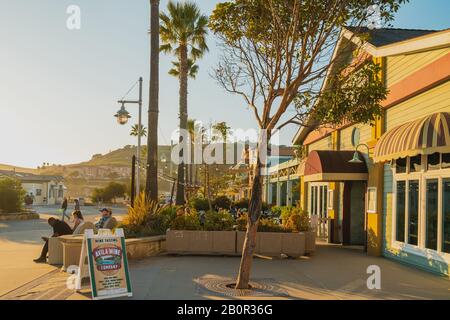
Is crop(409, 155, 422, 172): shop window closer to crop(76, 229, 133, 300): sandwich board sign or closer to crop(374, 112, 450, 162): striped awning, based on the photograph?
crop(374, 112, 450, 162): striped awning

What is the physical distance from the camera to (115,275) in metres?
9.06

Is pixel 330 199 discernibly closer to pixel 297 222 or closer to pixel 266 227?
pixel 297 222

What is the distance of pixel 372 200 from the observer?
51.9 ft

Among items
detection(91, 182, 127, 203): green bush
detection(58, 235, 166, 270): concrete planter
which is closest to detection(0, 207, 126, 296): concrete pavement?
detection(58, 235, 166, 270): concrete planter

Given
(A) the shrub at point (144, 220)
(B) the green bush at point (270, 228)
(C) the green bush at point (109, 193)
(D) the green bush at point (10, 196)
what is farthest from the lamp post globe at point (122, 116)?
(C) the green bush at point (109, 193)

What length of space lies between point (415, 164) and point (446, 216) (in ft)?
6.59

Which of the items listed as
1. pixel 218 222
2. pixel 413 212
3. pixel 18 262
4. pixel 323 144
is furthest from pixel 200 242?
pixel 323 144

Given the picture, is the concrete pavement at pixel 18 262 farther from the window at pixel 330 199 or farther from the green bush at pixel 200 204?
the green bush at pixel 200 204

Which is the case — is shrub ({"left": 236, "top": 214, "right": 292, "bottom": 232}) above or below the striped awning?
below

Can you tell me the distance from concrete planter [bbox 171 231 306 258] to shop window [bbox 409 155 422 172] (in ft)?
11.3

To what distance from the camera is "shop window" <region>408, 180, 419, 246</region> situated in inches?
510

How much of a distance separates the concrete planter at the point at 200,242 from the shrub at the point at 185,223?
313 millimetres
